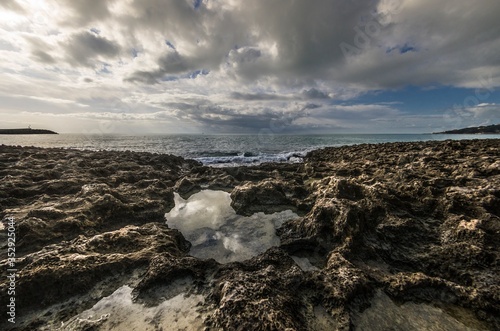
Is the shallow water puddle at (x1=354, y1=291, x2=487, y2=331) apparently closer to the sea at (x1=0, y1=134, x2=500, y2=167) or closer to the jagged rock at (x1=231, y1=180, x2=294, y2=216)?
the jagged rock at (x1=231, y1=180, x2=294, y2=216)

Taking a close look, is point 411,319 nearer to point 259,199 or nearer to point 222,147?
point 259,199

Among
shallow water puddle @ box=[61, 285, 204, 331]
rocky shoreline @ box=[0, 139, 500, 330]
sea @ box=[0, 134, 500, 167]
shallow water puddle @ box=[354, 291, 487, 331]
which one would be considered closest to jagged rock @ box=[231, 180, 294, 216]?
rocky shoreline @ box=[0, 139, 500, 330]

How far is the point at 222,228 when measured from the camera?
9789 mm

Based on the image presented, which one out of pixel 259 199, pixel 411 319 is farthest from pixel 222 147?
pixel 411 319

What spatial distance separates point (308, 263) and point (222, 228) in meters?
4.18

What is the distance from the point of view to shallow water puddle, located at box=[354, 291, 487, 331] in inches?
173

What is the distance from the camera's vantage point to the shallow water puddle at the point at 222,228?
26.3ft

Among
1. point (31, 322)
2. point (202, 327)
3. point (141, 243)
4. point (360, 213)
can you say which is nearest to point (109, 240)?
point (141, 243)

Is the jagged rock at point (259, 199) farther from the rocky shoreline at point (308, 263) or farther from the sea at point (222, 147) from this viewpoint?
the sea at point (222, 147)

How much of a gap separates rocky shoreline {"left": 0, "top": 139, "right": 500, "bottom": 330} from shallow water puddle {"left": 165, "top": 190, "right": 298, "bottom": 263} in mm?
653

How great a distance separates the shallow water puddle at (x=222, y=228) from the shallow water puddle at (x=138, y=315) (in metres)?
2.54

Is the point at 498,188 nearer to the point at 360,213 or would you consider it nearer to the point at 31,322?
the point at 360,213

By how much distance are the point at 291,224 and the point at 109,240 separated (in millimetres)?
6741

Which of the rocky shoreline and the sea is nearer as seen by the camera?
the rocky shoreline
